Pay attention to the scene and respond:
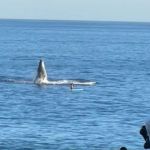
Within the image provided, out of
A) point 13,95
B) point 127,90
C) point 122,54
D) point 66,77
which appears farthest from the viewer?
point 122,54

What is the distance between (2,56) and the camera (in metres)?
124

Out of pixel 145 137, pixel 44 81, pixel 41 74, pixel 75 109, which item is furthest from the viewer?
pixel 44 81

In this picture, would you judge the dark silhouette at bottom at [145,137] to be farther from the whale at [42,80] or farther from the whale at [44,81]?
the whale at [44,81]

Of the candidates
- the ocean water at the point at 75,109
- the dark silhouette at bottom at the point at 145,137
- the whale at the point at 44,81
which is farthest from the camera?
the whale at the point at 44,81

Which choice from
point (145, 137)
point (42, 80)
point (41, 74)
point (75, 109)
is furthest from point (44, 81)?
point (145, 137)

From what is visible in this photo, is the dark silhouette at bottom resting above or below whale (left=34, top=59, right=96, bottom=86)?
below

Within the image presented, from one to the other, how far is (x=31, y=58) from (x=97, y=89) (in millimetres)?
50658

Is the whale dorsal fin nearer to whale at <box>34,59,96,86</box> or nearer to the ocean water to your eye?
whale at <box>34,59,96,86</box>

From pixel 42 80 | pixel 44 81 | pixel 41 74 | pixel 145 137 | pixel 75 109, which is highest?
pixel 41 74

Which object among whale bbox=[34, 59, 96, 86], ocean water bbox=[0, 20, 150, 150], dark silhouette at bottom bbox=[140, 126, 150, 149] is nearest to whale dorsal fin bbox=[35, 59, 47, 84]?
whale bbox=[34, 59, 96, 86]

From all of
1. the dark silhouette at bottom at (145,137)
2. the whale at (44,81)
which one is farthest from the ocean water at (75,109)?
the dark silhouette at bottom at (145,137)

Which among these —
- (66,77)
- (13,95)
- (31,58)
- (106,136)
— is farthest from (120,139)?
(31,58)

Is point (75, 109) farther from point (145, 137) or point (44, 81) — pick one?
point (145, 137)

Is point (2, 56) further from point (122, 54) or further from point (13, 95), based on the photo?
point (13, 95)
